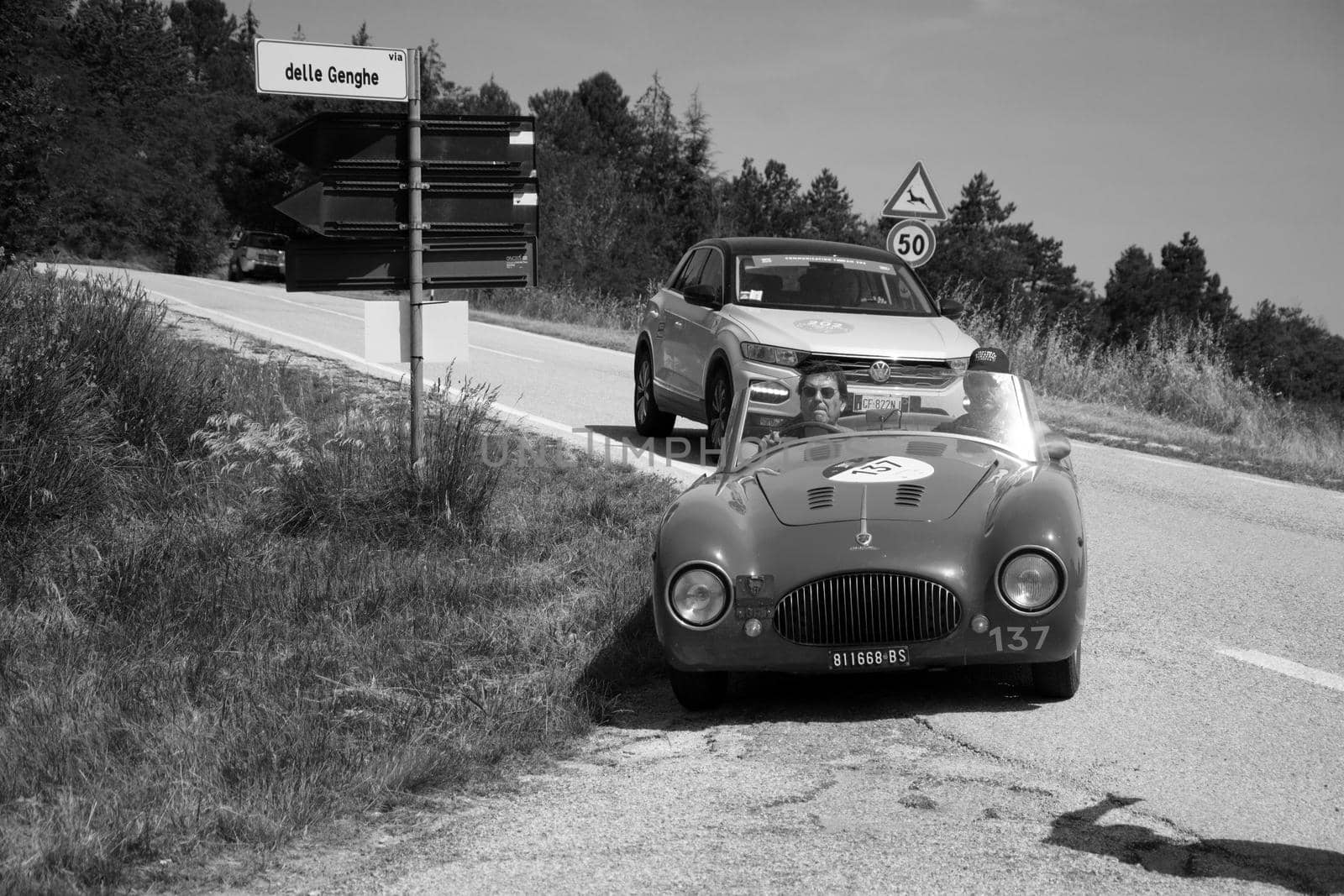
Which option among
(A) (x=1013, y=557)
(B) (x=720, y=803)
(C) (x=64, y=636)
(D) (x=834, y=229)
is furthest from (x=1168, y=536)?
(D) (x=834, y=229)

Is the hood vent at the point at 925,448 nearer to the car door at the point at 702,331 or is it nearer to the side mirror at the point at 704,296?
the car door at the point at 702,331

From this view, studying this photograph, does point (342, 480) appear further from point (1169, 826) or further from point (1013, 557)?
point (1169, 826)

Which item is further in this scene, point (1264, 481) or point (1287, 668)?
point (1264, 481)

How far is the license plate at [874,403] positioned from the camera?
22.3 feet

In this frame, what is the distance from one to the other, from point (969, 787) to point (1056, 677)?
1.08m

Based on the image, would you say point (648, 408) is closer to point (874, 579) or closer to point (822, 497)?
point (822, 497)

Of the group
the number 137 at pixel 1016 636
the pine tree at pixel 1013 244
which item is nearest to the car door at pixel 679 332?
the number 137 at pixel 1016 636

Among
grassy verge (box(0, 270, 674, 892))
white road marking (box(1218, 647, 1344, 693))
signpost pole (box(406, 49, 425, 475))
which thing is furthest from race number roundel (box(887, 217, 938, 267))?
white road marking (box(1218, 647, 1344, 693))

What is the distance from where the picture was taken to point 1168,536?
9516 millimetres

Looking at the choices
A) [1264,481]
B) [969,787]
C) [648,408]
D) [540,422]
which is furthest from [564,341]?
[969,787]

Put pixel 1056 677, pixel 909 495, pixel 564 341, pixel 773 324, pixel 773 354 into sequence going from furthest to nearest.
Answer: pixel 564 341, pixel 773 324, pixel 773 354, pixel 909 495, pixel 1056 677

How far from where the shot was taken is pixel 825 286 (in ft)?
38.9

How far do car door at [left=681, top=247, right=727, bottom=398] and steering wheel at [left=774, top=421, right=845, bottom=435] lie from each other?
4661mm

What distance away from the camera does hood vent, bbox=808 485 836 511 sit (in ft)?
18.8
